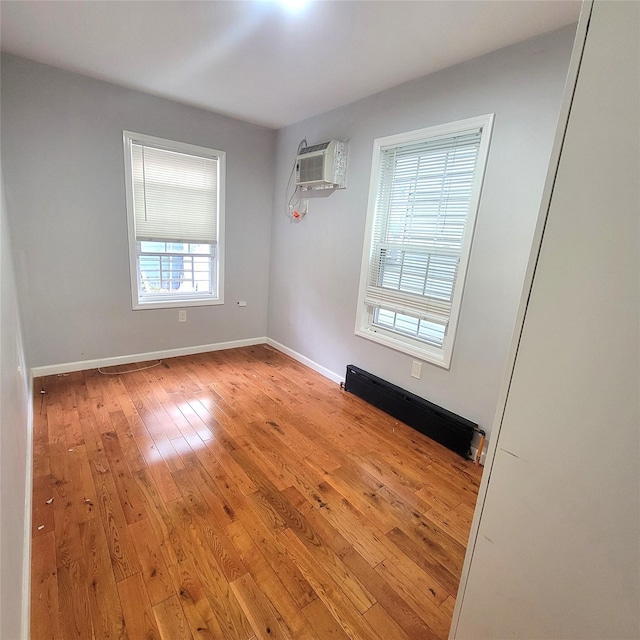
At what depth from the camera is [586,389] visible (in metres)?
0.72

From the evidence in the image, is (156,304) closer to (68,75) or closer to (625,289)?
(68,75)

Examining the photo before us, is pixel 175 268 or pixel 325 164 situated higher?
pixel 325 164

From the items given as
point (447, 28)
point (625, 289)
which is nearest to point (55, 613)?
point (625, 289)

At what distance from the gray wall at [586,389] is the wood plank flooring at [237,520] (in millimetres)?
736

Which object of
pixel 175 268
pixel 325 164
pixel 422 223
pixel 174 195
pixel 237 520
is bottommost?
pixel 237 520

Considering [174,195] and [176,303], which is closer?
[174,195]

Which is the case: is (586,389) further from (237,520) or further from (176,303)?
(176,303)

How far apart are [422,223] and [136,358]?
3121mm

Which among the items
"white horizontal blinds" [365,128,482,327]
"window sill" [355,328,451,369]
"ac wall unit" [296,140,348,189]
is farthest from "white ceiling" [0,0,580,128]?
"window sill" [355,328,451,369]

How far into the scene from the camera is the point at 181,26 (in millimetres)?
1980

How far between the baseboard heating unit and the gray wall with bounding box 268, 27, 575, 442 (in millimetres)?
81

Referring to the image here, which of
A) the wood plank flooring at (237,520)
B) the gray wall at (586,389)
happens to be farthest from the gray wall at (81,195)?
the gray wall at (586,389)

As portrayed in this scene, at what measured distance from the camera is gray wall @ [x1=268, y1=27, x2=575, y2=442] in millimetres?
1912

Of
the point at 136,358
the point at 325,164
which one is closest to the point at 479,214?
the point at 325,164
